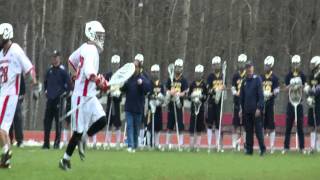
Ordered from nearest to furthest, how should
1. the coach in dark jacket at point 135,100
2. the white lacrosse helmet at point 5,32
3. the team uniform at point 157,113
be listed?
the white lacrosse helmet at point 5,32
the coach in dark jacket at point 135,100
the team uniform at point 157,113

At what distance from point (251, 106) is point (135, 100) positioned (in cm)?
347

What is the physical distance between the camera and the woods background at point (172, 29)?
54812mm

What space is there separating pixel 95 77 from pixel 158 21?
4358 cm

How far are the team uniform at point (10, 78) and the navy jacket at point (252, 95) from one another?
957 cm

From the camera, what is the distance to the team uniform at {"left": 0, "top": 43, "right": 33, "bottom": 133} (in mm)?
16969

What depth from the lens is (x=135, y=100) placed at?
26.6m

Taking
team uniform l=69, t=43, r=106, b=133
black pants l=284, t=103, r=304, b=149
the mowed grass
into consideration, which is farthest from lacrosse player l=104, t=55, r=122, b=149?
team uniform l=69, t=43, r=106, b=133

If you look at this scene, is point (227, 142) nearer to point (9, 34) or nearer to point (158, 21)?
point (9, 34)

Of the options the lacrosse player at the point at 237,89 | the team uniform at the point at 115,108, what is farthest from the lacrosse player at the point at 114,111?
the lacrosse player at the point at 237,89

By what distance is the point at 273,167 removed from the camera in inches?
775

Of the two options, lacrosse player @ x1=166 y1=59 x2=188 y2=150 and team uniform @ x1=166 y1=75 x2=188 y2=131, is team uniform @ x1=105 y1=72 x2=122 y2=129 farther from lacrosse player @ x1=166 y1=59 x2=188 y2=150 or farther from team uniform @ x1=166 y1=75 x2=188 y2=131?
team uniform @ x1=166 y1=75 x2=188 y2=131

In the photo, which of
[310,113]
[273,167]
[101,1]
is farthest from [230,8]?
[273,167]

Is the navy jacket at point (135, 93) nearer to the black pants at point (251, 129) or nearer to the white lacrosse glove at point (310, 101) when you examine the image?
the black pants at point (251, 129)

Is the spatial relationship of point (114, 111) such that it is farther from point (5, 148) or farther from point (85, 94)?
point (5, 148)
